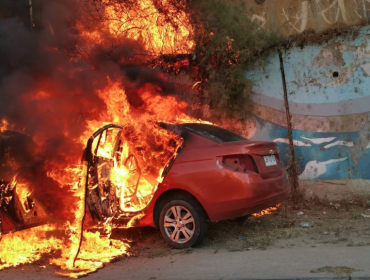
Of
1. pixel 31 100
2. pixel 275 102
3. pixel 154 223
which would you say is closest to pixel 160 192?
pixel 154 223

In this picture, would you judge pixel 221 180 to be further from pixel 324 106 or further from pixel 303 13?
pixel 303 13

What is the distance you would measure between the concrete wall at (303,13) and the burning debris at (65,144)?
3.80 m

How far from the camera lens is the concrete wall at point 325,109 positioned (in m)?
8.00

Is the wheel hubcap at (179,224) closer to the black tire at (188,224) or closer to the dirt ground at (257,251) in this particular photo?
the black tire at (188,224)

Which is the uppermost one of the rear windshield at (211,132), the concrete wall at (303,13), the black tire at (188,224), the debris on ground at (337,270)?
the concrete wall at (303,13)

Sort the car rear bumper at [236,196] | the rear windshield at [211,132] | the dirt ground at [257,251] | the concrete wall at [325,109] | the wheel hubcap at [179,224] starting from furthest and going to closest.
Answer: the concrete wall at [325,109], the rear windshield at [211,132], the wheel hubcap at [179,224], the car rear bumper at [236,196], the dirt ground at [257,251]

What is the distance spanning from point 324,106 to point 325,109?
2.6 inches

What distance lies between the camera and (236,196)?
5.21 m

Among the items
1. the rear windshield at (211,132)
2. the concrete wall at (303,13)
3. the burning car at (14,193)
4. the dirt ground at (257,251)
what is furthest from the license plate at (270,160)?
the concrete wall at (303,13)

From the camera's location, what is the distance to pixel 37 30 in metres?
7.48

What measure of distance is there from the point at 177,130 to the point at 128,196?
4.50ft

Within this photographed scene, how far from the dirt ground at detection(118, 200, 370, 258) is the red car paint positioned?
49cm

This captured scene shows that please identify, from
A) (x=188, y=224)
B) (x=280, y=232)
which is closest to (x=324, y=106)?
(x=280, y=232)

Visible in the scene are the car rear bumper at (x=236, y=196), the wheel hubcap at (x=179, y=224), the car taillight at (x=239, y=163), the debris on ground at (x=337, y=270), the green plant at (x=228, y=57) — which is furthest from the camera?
the green plant at (x=228, y=57)
